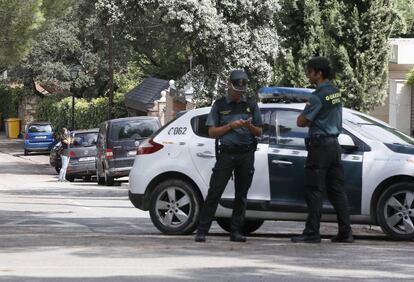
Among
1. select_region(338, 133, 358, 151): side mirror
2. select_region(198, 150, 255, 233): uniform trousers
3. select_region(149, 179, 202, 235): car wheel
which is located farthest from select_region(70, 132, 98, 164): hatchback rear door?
select_region(198, 150, 255, 233): uniform trousers

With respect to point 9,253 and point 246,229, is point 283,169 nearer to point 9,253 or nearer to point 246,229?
point 246,229

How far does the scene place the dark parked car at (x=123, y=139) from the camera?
26.5m

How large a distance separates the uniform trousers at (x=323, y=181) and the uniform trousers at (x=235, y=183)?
2.08 ft

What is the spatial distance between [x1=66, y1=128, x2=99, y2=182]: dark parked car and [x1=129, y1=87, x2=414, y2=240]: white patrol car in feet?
64.5

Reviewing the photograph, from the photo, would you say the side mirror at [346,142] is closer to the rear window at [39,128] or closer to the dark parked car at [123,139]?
the dark parked car at [123,139]

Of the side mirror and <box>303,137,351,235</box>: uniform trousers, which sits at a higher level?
the side mirror

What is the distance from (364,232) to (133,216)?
4520 mm

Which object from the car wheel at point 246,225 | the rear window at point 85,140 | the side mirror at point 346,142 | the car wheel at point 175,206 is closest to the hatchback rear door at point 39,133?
the rear window at point 85,140

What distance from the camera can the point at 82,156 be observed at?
31.4 m

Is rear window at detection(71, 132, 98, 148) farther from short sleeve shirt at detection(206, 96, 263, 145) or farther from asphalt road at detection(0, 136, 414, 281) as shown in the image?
short sleeve shirt at detection(206, 96, 263, 145)

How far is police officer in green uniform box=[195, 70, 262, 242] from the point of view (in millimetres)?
10359

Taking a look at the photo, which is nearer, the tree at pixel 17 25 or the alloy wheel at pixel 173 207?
the alloy wheel at pixel 173 207

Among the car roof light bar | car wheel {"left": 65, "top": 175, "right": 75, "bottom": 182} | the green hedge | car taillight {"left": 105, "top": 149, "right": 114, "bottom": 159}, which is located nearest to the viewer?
the car roof light bar

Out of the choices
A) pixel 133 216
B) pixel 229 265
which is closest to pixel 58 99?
pixel 133 216
